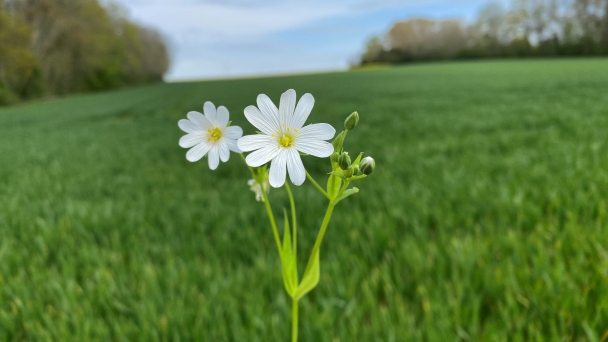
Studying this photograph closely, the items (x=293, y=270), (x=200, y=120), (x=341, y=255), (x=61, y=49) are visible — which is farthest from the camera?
(x=61, y=49)

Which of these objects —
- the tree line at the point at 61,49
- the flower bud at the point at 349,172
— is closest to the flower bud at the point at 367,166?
the flower bud at the point at 349,172

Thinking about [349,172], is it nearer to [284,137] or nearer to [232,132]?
[284,137]

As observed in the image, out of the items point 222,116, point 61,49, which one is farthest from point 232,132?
point 61,49

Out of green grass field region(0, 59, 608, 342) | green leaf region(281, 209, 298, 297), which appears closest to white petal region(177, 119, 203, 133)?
green leaf region(281, 209, 298, 297)

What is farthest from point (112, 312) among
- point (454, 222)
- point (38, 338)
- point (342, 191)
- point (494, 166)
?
point (494, 166)

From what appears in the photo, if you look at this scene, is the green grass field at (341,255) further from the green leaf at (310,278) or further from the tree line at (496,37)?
the tree line at (496,37)

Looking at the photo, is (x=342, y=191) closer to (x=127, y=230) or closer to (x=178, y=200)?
(x=127, y=230)
